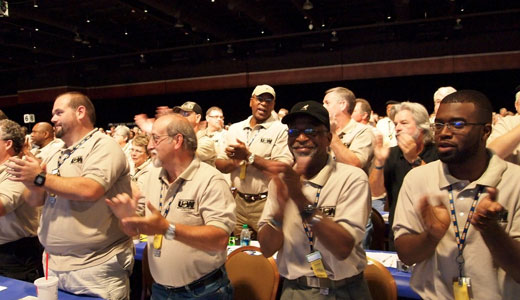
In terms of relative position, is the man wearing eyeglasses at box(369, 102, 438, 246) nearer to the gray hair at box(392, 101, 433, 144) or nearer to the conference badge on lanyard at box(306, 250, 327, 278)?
the gray hair at box(392, 101, 433, 144)

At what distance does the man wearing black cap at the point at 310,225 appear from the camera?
1.68 m

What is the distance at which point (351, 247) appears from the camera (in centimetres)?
165

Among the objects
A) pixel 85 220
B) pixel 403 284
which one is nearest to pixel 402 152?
pixel 403 284

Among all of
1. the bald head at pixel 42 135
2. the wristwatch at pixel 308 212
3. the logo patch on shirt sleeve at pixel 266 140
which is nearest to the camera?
the wristwatch at pixel 308 212

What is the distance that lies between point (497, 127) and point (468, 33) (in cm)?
945

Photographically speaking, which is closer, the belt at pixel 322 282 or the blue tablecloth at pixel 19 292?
the belt at pixel 322 282

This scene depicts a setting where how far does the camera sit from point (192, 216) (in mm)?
2090

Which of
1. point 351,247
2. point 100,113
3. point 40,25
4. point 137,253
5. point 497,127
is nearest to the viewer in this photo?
point 351,247

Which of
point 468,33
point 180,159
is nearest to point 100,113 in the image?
point 468,33

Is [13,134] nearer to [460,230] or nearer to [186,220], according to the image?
[186,220]

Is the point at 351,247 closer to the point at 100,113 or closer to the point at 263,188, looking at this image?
the point at 263,188

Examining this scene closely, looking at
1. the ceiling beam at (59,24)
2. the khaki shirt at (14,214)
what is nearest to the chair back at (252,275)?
the khaki shirt at (14,214)

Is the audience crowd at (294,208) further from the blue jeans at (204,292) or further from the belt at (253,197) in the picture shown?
the belt at (253,197)

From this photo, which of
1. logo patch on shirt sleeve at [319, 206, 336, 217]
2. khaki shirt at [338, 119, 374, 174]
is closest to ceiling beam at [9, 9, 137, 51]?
khaki shirt at [338, 119, 374, 174]
